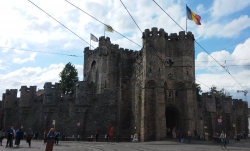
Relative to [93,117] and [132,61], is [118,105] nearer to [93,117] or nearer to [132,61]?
[93,117]

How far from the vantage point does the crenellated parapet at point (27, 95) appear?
135 ft

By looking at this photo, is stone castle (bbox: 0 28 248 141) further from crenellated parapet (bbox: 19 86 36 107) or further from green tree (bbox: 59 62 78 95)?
green tree (bbox: 59 62 78 95)

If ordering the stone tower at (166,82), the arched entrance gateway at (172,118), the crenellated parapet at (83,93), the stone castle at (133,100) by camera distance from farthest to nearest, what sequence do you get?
the crenellated parapet at (83,93) → the arched entrance gateway at (172,118) → the stone castle at (133,100) → the stone tower at (166,82)

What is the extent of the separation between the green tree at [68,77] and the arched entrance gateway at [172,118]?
24.2 m

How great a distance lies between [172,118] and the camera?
30438 mm

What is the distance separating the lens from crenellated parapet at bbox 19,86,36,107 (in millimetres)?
41294

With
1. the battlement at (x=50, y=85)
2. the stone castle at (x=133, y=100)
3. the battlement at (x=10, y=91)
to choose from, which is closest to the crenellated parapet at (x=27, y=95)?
the stone castle at (x=133, y=100)

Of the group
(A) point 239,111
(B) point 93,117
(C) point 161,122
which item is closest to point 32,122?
(B) point 93,117

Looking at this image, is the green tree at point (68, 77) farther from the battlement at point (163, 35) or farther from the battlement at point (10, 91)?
the battlement at point (163, 35)

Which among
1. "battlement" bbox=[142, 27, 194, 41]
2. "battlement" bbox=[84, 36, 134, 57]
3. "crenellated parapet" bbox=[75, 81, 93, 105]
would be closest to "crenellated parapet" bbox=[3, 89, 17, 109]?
"crenellated parapet" bbox=[75, 81, 93, 105]

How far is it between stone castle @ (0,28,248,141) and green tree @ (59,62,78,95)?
7.42 m

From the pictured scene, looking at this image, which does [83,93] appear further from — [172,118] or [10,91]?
[10,91]

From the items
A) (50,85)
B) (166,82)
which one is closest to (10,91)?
(50,85)

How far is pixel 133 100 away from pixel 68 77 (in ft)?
67.2
